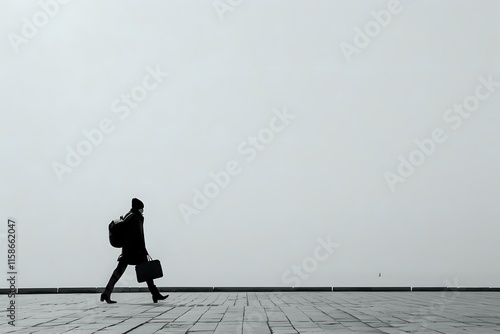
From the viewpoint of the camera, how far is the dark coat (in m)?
11.0

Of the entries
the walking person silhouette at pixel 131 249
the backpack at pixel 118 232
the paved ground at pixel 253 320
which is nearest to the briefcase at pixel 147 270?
the walking person silhouette at pixel 131 249

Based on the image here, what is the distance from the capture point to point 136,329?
20.6 ft

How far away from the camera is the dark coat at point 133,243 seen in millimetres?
10969

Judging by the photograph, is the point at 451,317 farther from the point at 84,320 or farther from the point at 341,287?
the point at 341,287

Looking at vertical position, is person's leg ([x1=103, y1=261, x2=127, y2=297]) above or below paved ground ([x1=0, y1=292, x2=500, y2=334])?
above

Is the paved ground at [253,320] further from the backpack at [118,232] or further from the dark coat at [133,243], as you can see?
the backpack at [118,232]

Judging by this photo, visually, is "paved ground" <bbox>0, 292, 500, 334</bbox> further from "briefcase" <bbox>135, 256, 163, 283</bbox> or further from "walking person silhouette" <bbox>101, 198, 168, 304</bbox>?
"walking person silhouette" <bbox>101, 198, 168, 304</bbox>

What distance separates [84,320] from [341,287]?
10.3 metres

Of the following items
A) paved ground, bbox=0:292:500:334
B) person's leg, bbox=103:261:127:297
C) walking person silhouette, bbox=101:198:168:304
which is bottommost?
paved ground, bbox=0:292:500:334

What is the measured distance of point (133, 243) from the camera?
11.0 meters

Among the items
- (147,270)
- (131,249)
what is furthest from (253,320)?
(131,249)

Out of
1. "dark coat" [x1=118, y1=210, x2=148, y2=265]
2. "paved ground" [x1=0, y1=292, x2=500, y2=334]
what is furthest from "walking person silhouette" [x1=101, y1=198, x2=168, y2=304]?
"paved ground" [x1=0, y1=292, x2=500, y2=334]

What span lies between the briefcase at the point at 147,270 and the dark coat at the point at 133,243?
257 mm

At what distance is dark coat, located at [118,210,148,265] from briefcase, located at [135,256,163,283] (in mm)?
257
